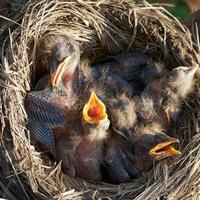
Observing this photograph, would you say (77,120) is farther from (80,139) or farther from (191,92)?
(191,92)

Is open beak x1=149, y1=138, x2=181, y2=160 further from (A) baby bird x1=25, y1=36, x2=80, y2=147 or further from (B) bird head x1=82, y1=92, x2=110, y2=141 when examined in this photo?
(A) baby bird x1=25, y1=36, x2=80, y2=147

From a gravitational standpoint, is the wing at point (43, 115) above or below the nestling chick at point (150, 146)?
above

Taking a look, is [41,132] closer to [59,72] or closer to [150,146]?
[59,72]

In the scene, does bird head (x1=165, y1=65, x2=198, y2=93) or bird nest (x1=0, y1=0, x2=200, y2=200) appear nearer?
bird nest (x1=0, y1=0, x2=200, y2=200)

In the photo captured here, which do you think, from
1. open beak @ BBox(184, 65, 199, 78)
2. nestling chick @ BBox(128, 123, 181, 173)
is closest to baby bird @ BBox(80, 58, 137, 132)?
nestling chick @ BBox(128, 123, 181, 173)

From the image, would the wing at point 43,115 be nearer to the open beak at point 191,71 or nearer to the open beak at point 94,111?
the open beak at point 94,111

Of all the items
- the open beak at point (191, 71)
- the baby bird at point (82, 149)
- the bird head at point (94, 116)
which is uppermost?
the open beak at point (191, 71)

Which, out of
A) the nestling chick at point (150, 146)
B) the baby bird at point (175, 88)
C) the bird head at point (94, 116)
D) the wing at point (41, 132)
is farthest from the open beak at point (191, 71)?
the wing at point (41, 132)
